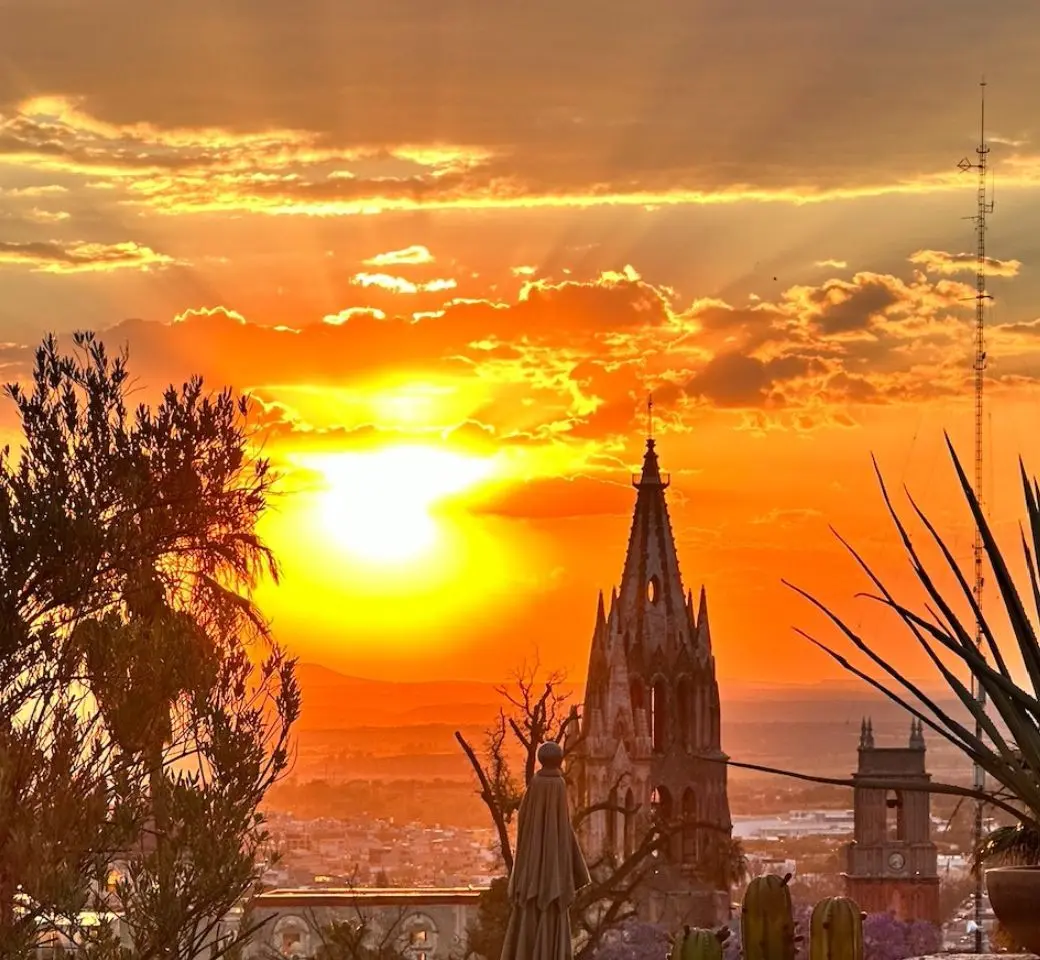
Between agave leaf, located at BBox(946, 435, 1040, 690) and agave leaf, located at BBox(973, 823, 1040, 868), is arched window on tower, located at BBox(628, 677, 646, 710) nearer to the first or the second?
agave leaf, located at BBox(973, 823, 1040, 868)

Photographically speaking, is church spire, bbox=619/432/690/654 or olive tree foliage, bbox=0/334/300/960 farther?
church spire, bbox=619/432/690/654

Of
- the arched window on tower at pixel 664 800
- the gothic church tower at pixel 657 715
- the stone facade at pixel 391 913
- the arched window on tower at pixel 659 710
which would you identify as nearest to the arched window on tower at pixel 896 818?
the gothic church tower at pixel 657 715

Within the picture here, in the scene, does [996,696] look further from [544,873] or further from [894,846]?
[894,846]

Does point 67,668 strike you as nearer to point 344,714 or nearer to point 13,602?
point 13,602

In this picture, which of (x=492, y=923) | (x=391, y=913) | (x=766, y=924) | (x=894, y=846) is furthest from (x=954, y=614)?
(x=894, y=846)

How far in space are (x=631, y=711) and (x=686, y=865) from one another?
20.5 feet

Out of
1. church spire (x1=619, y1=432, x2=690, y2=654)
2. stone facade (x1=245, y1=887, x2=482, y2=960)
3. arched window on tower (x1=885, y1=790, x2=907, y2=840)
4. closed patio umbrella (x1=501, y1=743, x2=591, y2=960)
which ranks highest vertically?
church spire (x1=619, y1=432, x2=690, y2=654)

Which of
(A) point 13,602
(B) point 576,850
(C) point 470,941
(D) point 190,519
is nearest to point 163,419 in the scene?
(D) point 190,519

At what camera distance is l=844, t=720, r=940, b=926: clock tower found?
294 feet

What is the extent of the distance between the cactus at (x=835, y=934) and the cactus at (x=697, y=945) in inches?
21.9

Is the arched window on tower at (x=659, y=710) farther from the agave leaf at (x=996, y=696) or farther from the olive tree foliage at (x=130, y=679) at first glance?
the agave leaf at (x=996, y=696)

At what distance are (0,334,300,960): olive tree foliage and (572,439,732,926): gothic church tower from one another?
63386 millimetres

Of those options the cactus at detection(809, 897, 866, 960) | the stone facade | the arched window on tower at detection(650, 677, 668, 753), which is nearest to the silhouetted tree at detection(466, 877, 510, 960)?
the stone facade

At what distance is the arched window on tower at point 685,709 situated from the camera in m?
80.2
